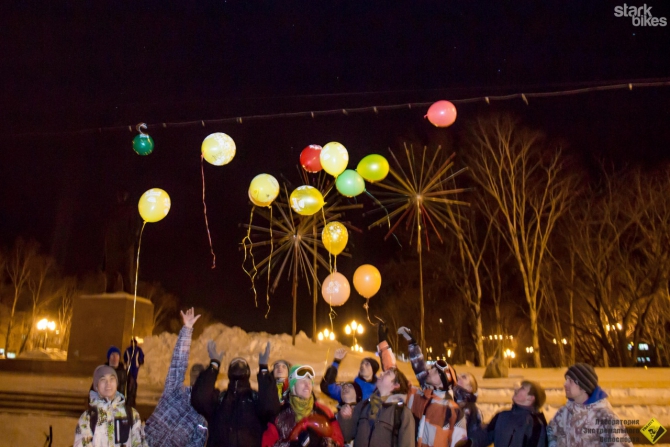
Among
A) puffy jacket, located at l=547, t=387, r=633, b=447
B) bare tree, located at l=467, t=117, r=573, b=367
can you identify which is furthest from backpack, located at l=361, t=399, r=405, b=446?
bare tree, located at l=467, t=117, r=573, b=367

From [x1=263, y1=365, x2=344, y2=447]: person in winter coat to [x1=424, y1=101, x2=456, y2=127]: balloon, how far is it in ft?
19.4

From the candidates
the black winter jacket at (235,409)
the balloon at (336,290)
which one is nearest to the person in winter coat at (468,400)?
the black winter jacket at (235,409)

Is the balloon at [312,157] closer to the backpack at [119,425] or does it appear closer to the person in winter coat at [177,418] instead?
the person in winter coat at [177,418]

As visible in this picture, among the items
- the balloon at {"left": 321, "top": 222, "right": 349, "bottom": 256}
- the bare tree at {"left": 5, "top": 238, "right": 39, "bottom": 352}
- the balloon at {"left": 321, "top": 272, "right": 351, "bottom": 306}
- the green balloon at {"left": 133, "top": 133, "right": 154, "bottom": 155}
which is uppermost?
the bare tree at {"left": 5, "top": 238, "right": 39, "bottom": 352}

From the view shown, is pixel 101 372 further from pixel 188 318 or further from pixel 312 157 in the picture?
pixel 312 157

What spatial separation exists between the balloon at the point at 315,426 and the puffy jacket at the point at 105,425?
1.30 m

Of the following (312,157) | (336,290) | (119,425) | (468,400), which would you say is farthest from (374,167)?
(119,425)

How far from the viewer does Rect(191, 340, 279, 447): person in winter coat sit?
14.2 feet

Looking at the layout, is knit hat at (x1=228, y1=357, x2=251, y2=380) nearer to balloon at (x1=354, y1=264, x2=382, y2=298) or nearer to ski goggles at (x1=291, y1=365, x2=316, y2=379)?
ski goggles at (x1=291, y1=365, x2=316, y2=379)

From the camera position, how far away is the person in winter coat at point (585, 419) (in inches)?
163

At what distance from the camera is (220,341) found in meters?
15.6

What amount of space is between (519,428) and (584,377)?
0.72m

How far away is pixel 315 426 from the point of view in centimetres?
412

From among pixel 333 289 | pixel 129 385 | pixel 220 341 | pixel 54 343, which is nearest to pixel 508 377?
pixel 333 289
